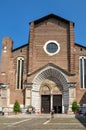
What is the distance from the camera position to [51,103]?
39031 millimetres

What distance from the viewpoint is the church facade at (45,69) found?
3794cm

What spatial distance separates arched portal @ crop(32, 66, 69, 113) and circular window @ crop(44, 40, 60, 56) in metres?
2.22

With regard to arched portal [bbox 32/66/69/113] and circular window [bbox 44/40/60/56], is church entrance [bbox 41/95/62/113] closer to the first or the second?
arched portal [bbox 32/66/69/113]

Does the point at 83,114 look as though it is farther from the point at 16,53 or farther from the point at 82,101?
the point at 16,53

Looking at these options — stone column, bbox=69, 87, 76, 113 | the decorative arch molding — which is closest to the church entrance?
the decorative arch molding

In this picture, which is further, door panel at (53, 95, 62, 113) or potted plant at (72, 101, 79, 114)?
door panel at (53, 95, 62, 113)

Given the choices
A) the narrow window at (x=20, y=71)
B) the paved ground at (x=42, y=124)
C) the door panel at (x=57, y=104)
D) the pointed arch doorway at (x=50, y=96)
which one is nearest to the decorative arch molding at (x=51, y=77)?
the pointed arch doorway at (x=50, y=96)

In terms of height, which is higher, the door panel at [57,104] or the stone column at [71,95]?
the stone column at [71,95]

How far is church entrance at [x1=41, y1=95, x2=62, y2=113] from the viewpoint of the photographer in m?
38.8

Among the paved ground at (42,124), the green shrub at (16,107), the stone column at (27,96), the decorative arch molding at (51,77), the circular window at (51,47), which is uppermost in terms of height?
the circular window at (51,47)

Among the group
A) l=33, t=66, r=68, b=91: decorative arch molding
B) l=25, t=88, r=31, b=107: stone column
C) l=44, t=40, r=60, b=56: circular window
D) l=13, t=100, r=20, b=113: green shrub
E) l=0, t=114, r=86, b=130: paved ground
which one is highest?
l=44, t=40, r=60, b=56: circular window

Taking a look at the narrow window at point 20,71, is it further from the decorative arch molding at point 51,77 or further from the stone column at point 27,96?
the decorative arch molding at point 51,77

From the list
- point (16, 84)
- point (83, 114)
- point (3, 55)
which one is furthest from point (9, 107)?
point (83, 114)

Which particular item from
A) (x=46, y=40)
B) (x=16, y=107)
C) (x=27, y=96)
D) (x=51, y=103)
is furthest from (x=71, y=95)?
(x=46, y=40)
